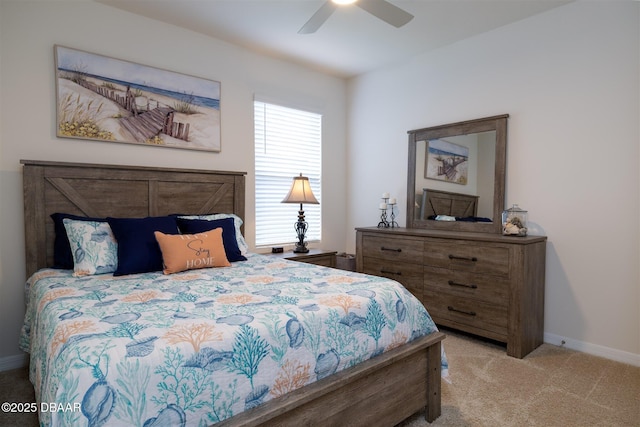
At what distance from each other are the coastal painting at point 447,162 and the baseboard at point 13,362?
3.67 m

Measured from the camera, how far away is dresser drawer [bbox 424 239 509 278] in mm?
2791

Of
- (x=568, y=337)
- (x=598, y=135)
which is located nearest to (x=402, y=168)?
(x=598, y=135)

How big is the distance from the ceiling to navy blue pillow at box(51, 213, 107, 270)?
1.66 meters

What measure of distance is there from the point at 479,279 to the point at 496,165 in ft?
3.41

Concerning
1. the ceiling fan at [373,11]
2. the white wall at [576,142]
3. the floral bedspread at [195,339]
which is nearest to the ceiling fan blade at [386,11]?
the ceiling fan at [373,11]

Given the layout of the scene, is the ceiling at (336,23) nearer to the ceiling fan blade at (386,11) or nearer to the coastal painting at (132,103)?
the ceiling fan blade at (386,11)

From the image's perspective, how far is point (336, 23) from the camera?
10.2 ft

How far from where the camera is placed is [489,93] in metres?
3.31

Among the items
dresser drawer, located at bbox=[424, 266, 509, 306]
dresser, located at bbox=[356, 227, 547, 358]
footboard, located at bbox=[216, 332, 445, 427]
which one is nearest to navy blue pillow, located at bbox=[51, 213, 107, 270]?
footboard, located at bbox=[216, 332, 445, 427]

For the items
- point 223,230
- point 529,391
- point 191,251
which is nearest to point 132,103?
point 223,230

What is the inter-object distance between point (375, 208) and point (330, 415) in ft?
9.85

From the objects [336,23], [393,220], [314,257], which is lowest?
[314,257]

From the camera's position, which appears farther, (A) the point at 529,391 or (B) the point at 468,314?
(B) the point at 468,314

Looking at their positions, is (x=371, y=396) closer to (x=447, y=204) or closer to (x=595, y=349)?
(x=595, y=349)
